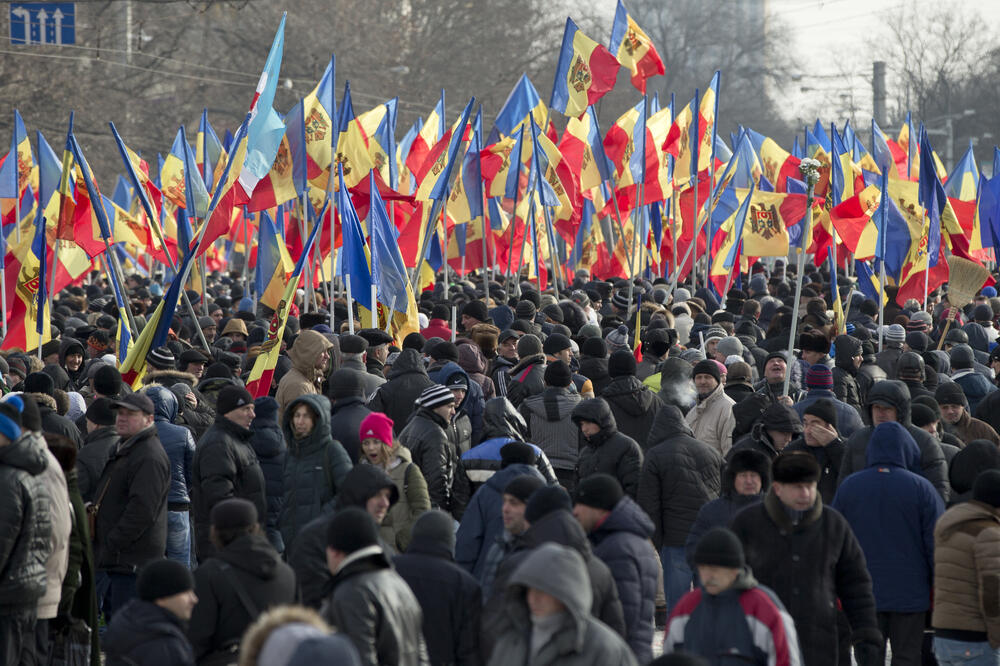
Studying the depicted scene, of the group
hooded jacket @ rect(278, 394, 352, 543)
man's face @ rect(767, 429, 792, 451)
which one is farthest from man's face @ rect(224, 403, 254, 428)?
man's face @ rect(767, 429, 792, 451)

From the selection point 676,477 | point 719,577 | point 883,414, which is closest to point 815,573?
point 719,577

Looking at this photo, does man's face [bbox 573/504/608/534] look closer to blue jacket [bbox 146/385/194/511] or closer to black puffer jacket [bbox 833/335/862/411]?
blue jacket [bbox 146/385/194/511]

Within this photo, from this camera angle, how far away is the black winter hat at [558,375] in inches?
339

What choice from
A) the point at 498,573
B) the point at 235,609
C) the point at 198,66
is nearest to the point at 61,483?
the point at 235,609

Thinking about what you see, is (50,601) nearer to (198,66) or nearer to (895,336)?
(895,336)

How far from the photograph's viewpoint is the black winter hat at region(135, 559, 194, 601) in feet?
16.5

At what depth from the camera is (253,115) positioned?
490 inches

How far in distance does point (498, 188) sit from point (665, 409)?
11.0m

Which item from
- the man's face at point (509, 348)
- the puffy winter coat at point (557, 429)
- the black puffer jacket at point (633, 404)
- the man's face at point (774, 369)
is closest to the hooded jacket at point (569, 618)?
the puffy winter coat at point (557, 429)

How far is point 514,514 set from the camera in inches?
233

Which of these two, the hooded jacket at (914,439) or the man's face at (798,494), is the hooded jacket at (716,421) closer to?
the hooded jacket at (914,439)

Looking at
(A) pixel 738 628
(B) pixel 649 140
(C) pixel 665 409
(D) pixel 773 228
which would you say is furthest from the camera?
(B) pixel 649 140

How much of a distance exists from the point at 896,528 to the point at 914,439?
0.93 m

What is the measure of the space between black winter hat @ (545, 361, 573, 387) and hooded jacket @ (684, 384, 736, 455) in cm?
85
